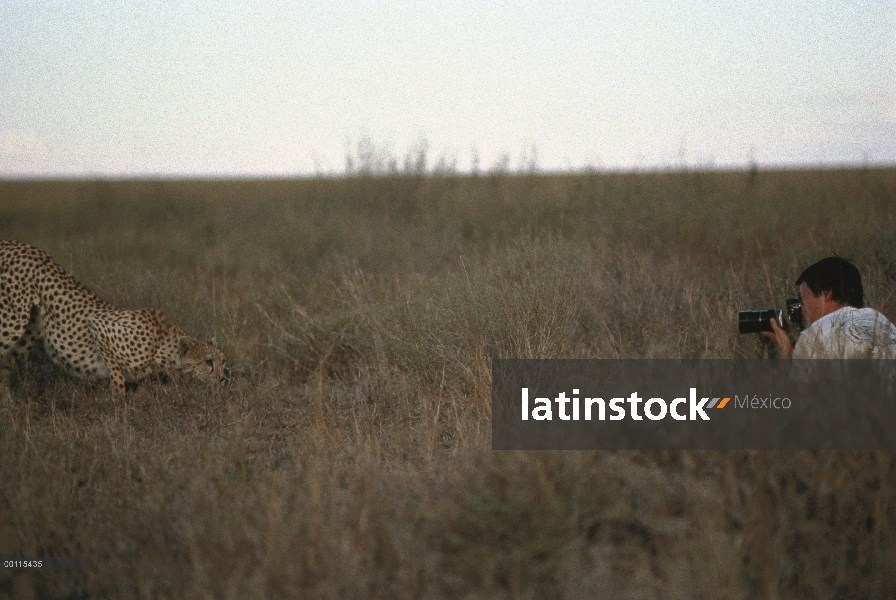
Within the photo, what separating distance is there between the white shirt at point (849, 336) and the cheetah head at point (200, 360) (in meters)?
4.56

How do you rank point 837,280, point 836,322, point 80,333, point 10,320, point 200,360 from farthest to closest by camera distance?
point 200,360
point 80,333
point 10,320
point 837,280
point 836,322

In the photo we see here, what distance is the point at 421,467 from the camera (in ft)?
14.6

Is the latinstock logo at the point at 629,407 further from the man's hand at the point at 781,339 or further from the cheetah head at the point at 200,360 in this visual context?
the cheetah head at the point at 200,360

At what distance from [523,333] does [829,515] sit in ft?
9.16

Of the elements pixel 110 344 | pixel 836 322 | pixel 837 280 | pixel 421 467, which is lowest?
pixel 421 467

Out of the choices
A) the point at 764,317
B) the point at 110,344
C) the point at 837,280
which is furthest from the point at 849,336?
the point at 110,344

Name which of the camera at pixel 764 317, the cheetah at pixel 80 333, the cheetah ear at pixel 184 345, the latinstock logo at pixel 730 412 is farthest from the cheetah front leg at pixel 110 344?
the camera at pixel 764 317

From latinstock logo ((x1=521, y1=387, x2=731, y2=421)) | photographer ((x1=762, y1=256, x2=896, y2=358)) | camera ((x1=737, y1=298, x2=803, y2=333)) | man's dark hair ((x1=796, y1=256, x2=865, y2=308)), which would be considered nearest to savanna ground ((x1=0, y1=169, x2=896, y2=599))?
camera ((x1=737, y1=298, x2=803, y2=333))

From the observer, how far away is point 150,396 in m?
6.05

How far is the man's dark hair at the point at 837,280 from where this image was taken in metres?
4.82

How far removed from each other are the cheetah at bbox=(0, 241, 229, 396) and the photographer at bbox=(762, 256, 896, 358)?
463 cm

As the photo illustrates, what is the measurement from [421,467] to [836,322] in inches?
111

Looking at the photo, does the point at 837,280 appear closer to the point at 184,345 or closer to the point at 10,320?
the point at 184,345

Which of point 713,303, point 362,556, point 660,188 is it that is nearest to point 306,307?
point 713,303
